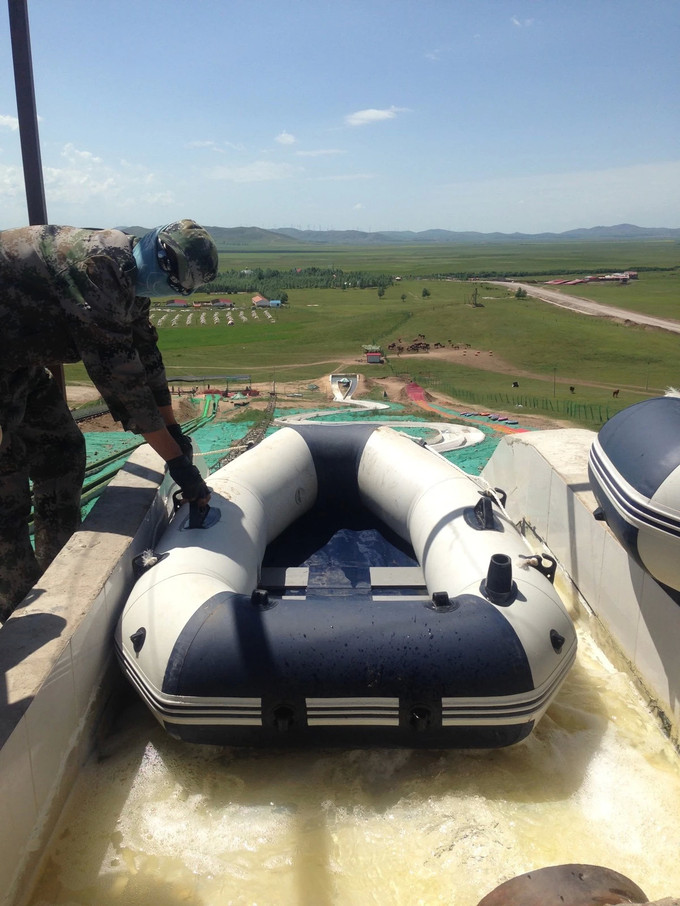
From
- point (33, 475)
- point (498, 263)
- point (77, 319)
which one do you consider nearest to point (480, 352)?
point (33, 475)

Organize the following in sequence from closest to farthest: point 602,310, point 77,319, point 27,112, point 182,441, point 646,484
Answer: point 646,484 < point 77,319 < point 182,441 < point 27,112 < point 602,310

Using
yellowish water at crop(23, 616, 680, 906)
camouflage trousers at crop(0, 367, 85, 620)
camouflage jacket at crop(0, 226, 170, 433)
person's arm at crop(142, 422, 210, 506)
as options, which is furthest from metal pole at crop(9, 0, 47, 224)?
yellowish water at crop(23, 616, 680, 906)

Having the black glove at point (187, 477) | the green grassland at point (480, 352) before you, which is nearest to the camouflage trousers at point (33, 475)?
A: the black glove at point (187, 477)

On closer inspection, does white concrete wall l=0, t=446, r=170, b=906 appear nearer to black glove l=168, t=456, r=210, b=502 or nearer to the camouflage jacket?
black glove l=168, t=456, r=210, b=502

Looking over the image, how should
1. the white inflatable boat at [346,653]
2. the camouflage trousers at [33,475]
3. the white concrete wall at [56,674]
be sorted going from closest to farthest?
the white concrete wall at [56,674]
the white inflatable boat at [346,653]
the camouflage trousers at [33,475]

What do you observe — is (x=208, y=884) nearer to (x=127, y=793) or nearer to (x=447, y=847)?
(x=127, y=793)

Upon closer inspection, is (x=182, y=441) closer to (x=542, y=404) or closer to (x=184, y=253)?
(x=184, y=253)

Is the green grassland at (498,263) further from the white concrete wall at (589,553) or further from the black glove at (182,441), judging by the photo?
the black glove at (182,441)
